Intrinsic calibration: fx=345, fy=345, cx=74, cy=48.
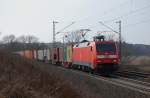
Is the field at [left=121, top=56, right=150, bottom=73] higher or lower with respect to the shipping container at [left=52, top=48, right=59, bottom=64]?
lower

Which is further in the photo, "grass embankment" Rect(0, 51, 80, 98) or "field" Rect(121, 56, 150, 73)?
"field" Rect(121, 56, 150, 73)

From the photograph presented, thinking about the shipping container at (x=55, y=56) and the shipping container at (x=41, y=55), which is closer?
the shipping container at (x=55, y=56)

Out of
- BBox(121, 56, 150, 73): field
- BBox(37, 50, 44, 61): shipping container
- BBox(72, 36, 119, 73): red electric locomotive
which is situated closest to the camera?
BBox(72, 36, 119, 73): red electric locomotive

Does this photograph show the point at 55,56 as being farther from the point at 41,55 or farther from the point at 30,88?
the point at 30,88

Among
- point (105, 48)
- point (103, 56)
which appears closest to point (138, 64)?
point (105, 48)

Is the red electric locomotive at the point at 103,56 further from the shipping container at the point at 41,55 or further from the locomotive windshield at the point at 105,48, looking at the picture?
the shipping container at the point at 41,55

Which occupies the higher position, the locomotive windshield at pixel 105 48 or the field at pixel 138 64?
the locomotive windshield at pixel 105 48

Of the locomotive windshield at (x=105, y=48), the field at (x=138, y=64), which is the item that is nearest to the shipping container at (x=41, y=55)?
the field at (x=138, y=64)

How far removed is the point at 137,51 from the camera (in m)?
85.2

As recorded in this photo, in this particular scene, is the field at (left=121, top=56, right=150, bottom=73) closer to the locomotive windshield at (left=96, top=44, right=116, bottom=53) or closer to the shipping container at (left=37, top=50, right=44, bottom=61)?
the locomotive windshield at (left=96, top=44, right=116, bottom=53)

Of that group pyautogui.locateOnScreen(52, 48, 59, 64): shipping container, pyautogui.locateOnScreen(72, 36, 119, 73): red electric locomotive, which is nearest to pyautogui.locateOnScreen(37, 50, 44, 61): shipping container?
pyautogui.locateOnScreen(52, 48, 59, 64): shipping container

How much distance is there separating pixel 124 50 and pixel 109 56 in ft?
106

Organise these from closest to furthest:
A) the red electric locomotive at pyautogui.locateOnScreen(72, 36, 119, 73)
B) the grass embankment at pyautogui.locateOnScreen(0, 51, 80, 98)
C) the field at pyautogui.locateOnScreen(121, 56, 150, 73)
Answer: the grass embankment at pyautogui.locateOnScreen(0, 51, 80, 98)
the red electric locomotive at pyautogui.locateOnScreen(72, 36, 119, 73)
the field at pyautogui.locateOnScreen(121, 56, 150, 73)

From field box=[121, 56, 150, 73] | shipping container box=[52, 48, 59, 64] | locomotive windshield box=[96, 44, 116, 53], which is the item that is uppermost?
locomotive windshield box=[96, 44, 116, 53]
